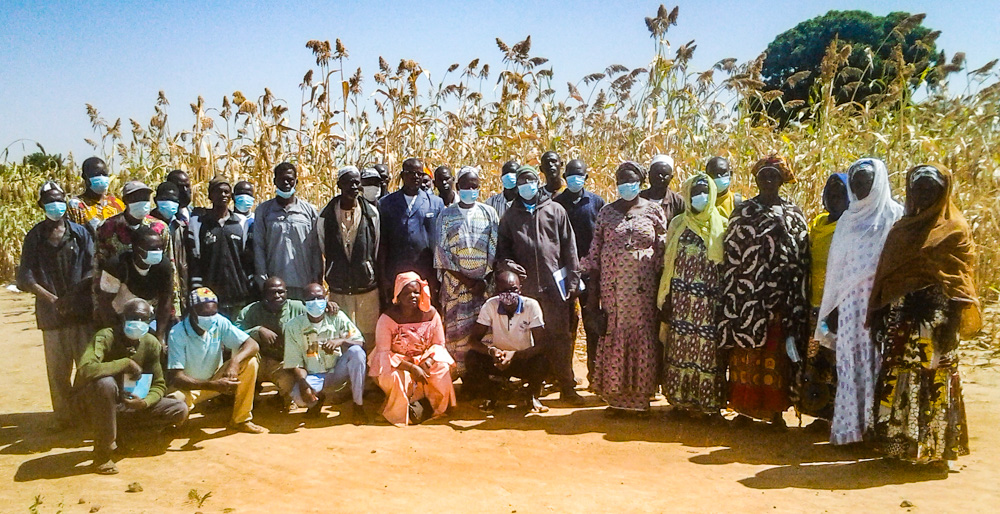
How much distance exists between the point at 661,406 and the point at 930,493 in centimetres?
228

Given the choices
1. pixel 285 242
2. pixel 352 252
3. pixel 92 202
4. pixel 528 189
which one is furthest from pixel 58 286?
pixel 528 189

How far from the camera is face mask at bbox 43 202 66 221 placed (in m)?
5.29

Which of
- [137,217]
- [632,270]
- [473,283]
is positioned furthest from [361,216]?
[632,270]

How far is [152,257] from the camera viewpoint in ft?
16.6

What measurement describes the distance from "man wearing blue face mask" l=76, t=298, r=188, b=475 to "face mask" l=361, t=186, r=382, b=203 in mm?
2096

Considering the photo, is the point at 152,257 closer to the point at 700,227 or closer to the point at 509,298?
the point at 509,298

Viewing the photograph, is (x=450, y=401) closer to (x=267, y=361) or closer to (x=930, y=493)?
(x=267, y=361)

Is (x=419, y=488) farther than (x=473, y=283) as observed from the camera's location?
No

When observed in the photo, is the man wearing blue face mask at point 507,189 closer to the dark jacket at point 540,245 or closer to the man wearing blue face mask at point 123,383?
the dark jacket at point 540,245

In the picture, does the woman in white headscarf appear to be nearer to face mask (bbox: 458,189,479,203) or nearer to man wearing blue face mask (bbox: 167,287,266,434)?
face mask (bbox: 458,189,479,203)

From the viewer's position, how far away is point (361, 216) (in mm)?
6094

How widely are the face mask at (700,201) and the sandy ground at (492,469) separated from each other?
1601 mm

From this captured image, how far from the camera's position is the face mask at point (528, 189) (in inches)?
231

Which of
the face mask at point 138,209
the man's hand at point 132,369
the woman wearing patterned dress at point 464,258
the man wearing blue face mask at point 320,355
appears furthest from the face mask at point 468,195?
the man's hand at point 132,369
